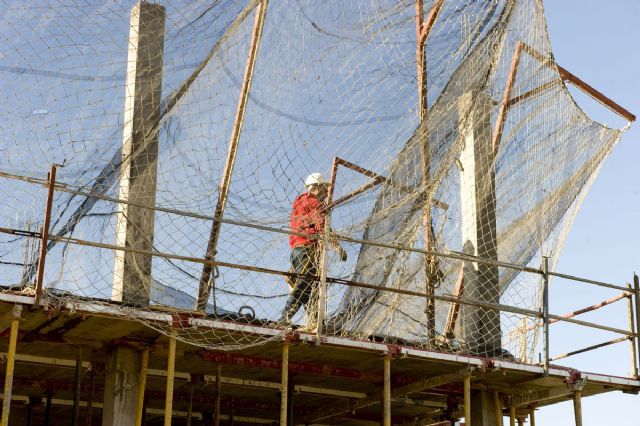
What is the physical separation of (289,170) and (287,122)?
2.16 feet

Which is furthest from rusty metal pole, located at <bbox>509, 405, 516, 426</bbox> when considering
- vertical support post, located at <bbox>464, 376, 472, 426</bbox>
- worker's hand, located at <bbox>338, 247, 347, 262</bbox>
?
worker's hand, located at <bbox>338, 247, 347, 262</bbox>

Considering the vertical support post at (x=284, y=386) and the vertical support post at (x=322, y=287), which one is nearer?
the vertical support post at (x=284, y=386)

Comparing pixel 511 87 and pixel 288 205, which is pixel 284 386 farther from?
pixel 511 87

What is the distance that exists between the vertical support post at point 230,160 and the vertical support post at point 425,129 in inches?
105

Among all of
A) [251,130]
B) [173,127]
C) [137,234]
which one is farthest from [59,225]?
[251,130]

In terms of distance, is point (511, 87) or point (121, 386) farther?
point (511, 87)

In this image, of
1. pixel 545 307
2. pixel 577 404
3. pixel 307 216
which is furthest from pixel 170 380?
pixel 577 404

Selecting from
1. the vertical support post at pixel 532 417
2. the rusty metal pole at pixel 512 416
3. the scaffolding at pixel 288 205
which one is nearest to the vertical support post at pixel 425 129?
the scaffolding at pixel 288 205

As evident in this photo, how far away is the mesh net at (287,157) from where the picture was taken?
13930 mm

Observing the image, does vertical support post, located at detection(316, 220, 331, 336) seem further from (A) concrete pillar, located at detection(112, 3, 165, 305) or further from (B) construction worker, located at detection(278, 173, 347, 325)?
(A) concrete pillar, located at detection(112, 3, 165, 305)

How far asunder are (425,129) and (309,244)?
2384 mm

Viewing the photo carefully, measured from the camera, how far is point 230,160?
14.9m

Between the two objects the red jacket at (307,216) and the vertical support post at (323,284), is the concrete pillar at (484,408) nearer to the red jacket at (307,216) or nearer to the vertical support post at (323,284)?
the vertical support post at (323,284)

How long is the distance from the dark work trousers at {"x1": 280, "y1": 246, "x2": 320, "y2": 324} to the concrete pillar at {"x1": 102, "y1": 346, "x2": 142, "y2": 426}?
6.95 feet
